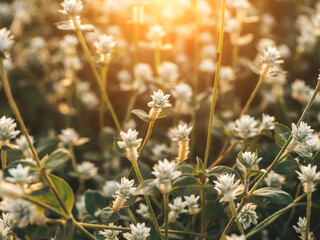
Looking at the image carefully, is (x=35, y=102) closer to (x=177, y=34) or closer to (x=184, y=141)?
(x=177, y=34)

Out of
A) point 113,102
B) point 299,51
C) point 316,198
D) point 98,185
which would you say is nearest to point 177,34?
point 113,102

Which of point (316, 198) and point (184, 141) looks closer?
point (184, 141)

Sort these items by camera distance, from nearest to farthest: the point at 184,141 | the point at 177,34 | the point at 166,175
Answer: the point at 166,175, the point at 184,141, the point at 177,34

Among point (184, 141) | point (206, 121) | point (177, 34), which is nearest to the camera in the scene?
point (184, 141)

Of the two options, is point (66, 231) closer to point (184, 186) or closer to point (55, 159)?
point (55, 159)

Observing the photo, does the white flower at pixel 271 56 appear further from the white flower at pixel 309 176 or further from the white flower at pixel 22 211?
the white flower at pixel 22 211

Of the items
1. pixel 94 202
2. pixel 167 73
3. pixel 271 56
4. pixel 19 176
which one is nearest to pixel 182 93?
pixel 167 73

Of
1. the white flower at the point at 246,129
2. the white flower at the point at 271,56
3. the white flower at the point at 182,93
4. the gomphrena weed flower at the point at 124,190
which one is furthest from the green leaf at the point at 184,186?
the white flower at the point at 182,93
